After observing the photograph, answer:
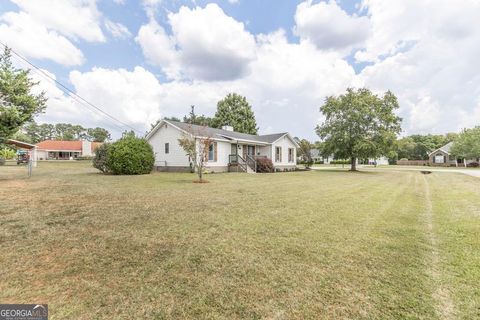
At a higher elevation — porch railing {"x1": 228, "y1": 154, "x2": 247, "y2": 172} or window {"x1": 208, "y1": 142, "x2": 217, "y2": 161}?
window {"x1": 208, "y1": 142, "x2": 217, "y2": 161}

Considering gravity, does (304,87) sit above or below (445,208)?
above

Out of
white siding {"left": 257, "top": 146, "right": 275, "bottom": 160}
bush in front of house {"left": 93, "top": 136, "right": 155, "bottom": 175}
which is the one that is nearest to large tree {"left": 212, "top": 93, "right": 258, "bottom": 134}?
white siding {"left": 257, "top": 146, "right": 275, "bottom": 160}

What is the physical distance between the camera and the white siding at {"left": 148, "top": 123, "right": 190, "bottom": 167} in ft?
67.2

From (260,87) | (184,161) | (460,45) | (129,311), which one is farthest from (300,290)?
(260,87)

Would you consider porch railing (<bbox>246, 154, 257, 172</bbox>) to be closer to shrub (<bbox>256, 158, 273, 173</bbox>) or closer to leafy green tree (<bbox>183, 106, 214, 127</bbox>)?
shrub (<bbox>256, 158, 273, 173</bbox>)

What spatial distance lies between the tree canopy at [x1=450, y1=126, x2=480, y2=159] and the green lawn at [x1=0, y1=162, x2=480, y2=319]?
1779 inches

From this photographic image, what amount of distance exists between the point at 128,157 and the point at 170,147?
4.62m

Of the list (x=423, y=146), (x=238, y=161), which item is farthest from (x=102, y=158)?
(x=423, y=146)

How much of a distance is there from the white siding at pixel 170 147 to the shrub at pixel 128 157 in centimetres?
296

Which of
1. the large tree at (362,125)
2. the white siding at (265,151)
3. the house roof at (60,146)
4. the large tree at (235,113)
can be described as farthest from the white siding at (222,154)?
the house roof at (60,146)

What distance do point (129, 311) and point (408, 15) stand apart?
18.0 meters

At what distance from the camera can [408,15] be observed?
1311cm

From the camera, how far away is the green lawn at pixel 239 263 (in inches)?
92.7

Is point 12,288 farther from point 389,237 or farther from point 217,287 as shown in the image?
point 389,237
